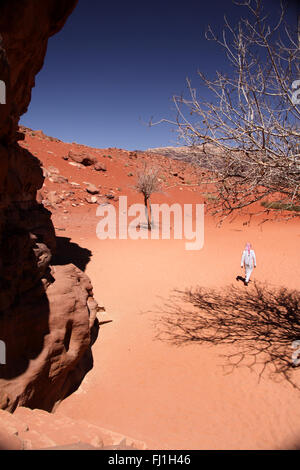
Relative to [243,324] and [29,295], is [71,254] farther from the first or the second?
[243,324]

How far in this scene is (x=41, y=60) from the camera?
6223 mm

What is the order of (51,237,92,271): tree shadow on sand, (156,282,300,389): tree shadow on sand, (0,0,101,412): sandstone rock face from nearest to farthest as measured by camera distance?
(0,0,101,412): sandstone rock face
(156,282,300,389): tree shadow on sand
(51,237,92,271): tree shadow on sand

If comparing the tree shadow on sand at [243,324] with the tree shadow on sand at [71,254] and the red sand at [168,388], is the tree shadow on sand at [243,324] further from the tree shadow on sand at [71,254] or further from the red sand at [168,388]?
the tree shadow on sand at [71,254]

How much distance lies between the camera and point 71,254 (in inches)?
401

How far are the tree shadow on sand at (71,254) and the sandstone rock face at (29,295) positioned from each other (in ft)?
13.3

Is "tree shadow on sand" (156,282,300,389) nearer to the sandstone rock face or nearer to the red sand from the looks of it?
the red sand

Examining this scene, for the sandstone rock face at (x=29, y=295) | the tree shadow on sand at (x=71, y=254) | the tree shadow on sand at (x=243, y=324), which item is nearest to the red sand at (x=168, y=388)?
the tree shadow on sand at (x=243, y=324)

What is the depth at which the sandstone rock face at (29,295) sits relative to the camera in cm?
314

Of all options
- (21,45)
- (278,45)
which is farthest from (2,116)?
(278,45)

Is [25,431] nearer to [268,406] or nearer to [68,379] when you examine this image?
[68,379]

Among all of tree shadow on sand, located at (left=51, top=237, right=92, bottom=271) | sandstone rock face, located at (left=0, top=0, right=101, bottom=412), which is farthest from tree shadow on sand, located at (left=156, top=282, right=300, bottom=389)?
tree shadow on sand, located at (left=51, top=237, right=92, bottom=271)

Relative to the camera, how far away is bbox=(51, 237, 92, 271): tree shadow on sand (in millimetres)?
9392

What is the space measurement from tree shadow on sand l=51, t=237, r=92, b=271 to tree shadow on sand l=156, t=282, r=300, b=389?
158 inches

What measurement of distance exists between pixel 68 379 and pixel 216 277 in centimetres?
615
